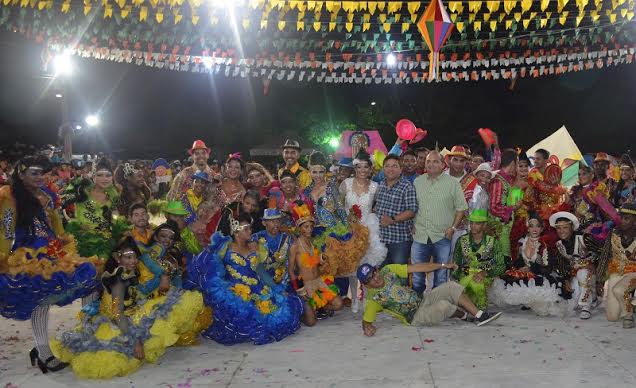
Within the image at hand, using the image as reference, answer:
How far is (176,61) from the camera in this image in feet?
40.6

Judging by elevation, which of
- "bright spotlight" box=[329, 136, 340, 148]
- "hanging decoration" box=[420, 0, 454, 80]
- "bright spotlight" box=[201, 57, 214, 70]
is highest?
"bright spotlight" box=[329, 136, 340, 148]

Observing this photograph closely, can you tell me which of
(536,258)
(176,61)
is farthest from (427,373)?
(176,61)

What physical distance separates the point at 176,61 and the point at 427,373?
32.0 ft

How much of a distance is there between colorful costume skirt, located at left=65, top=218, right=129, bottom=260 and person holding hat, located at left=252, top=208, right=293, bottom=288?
1.26 meters

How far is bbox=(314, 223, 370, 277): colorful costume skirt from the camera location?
6.07m

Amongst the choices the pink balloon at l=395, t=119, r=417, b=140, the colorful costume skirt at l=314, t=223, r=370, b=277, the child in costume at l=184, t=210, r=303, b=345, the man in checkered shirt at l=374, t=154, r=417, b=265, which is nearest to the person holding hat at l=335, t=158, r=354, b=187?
the man in checkered shirt at l=374, t=154, r=417, b=265

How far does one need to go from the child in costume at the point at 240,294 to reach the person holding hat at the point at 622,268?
3.11 metres

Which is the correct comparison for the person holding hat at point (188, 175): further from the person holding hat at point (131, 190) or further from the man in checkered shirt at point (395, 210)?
the man in checkered shirt at point (395, 210)

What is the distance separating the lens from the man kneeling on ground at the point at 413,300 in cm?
561

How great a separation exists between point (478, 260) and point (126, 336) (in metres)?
3.51

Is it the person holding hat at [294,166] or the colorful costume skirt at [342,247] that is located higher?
the person holding hat at [294,166]

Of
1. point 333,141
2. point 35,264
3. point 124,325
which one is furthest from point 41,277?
point 333,141

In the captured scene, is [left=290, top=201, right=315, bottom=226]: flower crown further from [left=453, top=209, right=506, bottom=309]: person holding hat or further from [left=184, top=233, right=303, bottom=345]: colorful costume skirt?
[left=453, top=209, right=506, bottom=309]: person holding hat

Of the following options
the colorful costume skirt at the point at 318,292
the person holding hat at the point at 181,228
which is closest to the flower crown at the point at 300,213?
the colorful costume skirt at the point at 318,292
